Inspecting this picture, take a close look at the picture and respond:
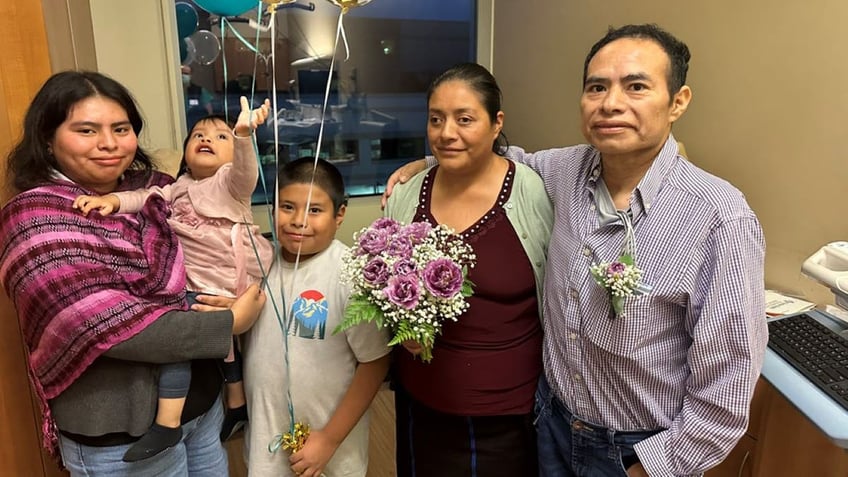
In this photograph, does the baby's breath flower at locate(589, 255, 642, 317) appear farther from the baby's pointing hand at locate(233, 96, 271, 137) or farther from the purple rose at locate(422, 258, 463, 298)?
the baby's pointing hand at locate(233, 96, 271, 137)

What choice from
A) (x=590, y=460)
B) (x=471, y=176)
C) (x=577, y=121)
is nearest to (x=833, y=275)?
(x=590, y=460)

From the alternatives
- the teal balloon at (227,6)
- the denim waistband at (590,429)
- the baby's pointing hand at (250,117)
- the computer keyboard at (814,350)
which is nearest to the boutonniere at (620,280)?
the denim waistband at (590,429)

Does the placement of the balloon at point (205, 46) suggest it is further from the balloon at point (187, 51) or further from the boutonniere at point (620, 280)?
the boutonniere at point (620, 280)

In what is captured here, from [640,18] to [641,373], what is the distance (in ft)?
6.56

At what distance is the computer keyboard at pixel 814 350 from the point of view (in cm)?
137

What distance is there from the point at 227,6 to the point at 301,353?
142 centimetres

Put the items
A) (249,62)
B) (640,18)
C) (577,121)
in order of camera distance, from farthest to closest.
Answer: (249,62) < (577,121) < (640,18)

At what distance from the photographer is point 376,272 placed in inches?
54.0

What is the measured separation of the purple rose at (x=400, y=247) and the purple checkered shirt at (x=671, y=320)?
0.37 m

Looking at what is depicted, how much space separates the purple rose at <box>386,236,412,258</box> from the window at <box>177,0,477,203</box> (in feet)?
7.21

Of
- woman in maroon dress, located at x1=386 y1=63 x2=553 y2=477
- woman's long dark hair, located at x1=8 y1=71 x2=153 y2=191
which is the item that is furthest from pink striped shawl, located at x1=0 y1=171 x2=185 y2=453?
woman in maroon dress, located at x1=386 y1=63 x2=553 y2=477

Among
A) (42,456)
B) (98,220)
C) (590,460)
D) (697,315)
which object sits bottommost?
(42,456)

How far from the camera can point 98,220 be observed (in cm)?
137

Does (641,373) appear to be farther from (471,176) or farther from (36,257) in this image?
(36,257)
